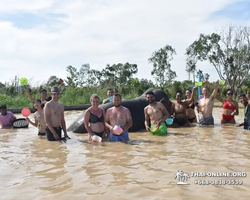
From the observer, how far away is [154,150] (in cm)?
522

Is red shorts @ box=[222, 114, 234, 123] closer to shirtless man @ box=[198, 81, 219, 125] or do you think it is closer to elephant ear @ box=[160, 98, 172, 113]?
shirtless man @ box=[198, 81, 219, 125]

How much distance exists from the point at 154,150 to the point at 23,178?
2391 mm

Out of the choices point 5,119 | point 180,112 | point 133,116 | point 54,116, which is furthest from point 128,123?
point 5,119

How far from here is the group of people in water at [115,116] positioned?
246 inches

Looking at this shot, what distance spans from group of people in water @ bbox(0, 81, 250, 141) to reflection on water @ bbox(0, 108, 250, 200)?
14.0 inches

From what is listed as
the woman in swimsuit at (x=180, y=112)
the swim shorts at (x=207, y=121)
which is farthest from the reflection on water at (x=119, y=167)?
the swim shorts at (x=207, y=121)

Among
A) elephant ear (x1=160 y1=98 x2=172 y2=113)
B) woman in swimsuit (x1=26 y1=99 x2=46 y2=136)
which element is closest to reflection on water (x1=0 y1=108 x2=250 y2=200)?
woman in swimsuit (x1=26 y1=99 x2=46 y2=136)

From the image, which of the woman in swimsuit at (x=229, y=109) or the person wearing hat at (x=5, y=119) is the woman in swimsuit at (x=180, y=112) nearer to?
the woman in swimsuit at (x=229, y=109)

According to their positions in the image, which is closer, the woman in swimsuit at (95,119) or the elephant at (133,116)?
the woman in swimsuit at (95,119)

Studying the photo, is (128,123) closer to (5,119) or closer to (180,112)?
(180,112)

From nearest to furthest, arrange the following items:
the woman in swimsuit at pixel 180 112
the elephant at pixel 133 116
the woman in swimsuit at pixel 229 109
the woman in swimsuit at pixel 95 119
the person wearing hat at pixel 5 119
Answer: the woman in swimsuit at pixel 95 119, the elephant at pixel 133 116, the woman in swimsuit at pixel 229 109, the woman in swimsuit at pixel 180 112, the person wearing hat at pixel 5 119

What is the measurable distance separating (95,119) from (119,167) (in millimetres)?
2288

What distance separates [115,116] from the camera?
6.30m

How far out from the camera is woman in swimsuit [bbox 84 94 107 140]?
6.21 m
